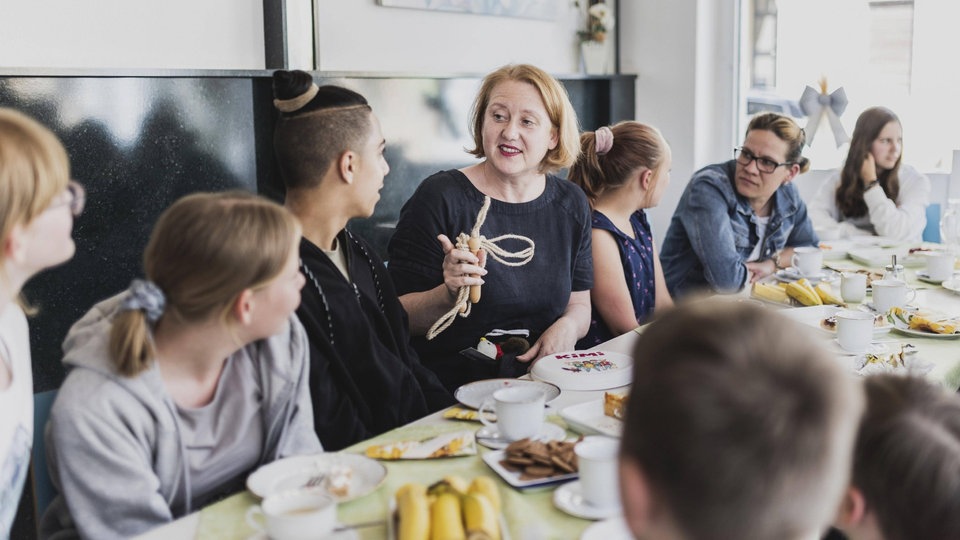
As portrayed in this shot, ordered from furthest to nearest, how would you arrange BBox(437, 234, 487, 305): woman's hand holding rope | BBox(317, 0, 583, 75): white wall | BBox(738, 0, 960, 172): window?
BBox(738, 0, 960, 172): window, BBox(317, 0, 583, 75): white wall, BBox(437, 234, 487, 305): woman's hand holding rope

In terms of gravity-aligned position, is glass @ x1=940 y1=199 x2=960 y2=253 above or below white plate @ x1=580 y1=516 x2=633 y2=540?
above

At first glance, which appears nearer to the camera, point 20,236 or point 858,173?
point 20,236

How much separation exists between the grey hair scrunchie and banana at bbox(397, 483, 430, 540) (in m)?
0.52

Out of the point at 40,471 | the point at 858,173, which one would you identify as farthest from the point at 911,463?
the point at 858,173

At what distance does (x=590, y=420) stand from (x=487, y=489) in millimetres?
418

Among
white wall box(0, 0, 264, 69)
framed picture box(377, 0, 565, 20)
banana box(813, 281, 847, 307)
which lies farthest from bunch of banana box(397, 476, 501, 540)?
framed picture box(377, 0, 565, 20)

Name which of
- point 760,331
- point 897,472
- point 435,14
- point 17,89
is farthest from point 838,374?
point 435,14

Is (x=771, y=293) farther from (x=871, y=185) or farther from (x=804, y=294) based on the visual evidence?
(x=871, y=185)

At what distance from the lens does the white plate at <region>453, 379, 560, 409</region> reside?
1.79m

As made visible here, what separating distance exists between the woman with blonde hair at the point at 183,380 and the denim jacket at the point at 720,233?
2003mm

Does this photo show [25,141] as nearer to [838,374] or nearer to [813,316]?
[838,374]

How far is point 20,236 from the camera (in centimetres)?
136

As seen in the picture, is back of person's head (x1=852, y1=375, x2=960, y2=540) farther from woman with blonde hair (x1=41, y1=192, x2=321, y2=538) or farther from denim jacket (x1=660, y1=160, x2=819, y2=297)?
denim jacket (x1=660, y1=160, x2=819, y2=297)

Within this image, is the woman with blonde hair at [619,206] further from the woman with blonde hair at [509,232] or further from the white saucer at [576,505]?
the white saucer at [576,505]
